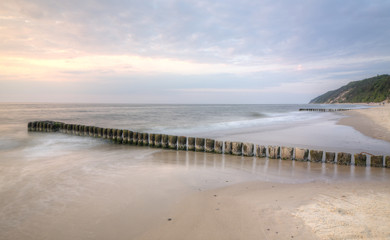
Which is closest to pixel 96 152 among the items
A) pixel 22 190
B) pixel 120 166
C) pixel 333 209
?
pixel 120 166

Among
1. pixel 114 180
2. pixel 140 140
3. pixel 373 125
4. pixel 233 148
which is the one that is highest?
pixel 373 125

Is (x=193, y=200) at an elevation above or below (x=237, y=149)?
below

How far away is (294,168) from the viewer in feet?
27.3

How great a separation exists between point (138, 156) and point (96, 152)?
2632 mm

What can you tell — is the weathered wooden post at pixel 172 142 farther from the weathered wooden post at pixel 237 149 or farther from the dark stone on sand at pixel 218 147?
the weathered wooden post at pixel 237 149

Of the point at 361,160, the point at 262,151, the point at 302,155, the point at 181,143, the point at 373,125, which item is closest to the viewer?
the point at 361,160

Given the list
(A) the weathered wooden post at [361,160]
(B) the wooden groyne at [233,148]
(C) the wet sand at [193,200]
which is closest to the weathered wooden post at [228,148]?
(B) the wooden groyne at [233,148]

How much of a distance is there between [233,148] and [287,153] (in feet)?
7.71

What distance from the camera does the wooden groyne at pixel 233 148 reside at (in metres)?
8.57

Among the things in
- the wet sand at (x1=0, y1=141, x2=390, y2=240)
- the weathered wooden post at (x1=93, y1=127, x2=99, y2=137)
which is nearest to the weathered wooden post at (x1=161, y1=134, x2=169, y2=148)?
the wet sand at (x1=0, y1=141, x2=390, y2=240)

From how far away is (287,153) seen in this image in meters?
9.46

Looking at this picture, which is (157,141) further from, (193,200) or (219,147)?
(193,200)

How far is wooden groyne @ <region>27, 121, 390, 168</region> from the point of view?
28.1 ft

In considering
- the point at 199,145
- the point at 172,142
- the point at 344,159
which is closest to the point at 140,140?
the point at 172,142
